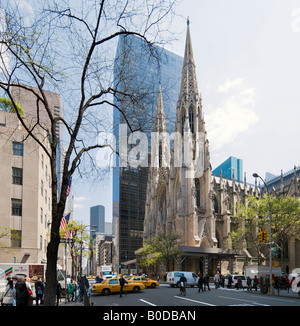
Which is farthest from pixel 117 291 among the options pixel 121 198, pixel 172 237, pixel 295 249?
pixel 121 198

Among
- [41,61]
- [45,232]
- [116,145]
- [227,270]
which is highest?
[41,61]

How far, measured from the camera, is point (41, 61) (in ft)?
38.7

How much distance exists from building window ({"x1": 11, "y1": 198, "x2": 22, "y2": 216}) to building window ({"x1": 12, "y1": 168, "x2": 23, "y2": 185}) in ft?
6.39

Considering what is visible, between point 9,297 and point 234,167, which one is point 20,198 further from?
point 234,167

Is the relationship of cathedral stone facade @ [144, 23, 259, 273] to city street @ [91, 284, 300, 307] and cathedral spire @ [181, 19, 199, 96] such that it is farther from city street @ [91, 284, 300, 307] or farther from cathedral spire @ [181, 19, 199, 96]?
city street @ [91, 284, 300, 307]

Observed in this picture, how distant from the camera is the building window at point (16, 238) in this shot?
36.8 metres

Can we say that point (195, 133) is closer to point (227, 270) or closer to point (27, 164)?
point (227, 270)

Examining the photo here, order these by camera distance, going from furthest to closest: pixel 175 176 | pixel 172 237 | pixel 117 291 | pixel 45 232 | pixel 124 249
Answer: pixel 124 249, pixel 175 176, pixel 172 237, pixel 45 232, pixel 117 291

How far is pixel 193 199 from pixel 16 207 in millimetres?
35911

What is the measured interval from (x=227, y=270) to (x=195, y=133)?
28137mm

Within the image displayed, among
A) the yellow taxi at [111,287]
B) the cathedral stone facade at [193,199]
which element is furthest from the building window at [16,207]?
the cathedral stone facade at [193,199]

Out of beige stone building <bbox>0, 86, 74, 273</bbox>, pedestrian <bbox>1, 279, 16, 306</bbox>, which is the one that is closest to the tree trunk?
pedestrian <bbox>1, 279, 16, 306</bbox>

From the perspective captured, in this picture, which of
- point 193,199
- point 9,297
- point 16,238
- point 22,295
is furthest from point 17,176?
point 193,199

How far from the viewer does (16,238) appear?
37344 millimetres
